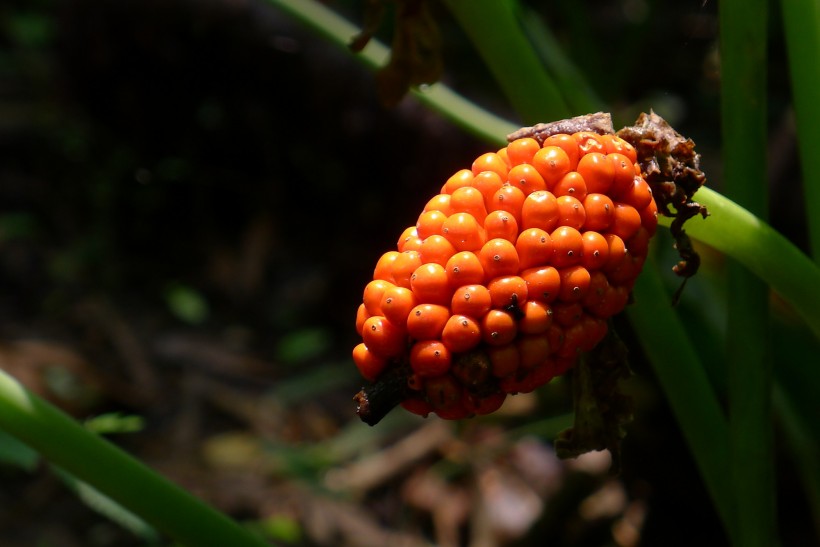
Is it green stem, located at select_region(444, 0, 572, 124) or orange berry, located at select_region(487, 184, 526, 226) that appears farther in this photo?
green stem, located at select_region(444, 0, 572, 124)

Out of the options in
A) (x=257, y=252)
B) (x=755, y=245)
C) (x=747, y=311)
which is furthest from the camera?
(x=257, y=252)

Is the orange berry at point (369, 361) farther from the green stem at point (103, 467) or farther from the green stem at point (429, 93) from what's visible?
the green stem at point (429, 93)

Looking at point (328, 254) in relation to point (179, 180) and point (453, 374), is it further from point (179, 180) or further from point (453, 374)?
point (453, 374)

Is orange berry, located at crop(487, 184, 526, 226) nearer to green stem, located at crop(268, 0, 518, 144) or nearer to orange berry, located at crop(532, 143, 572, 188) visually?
orange berry, located at crop(532, 143, 572, 188)

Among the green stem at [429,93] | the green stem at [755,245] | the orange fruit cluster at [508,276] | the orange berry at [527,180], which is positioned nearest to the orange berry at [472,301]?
the orange fruit cluster at [508,276]

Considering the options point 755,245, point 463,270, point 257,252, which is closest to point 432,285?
point 463,270

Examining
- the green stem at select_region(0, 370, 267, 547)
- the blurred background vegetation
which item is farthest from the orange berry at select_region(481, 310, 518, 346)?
the blurred background vegetation

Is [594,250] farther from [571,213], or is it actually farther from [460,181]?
[460,181]
